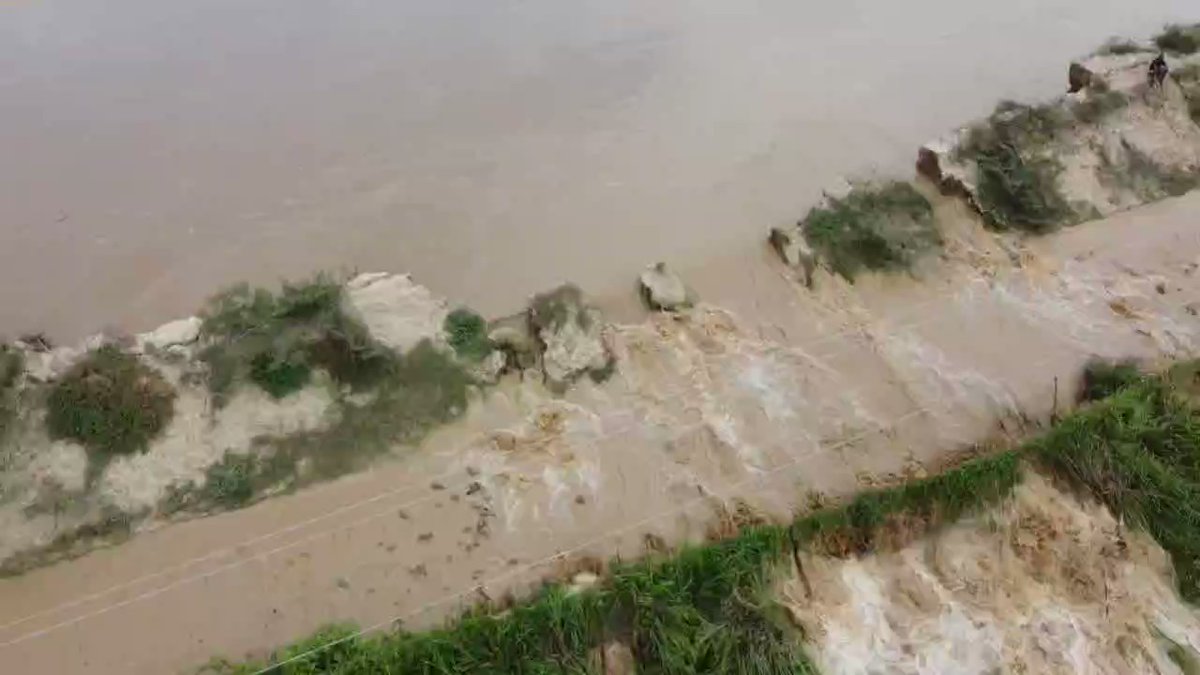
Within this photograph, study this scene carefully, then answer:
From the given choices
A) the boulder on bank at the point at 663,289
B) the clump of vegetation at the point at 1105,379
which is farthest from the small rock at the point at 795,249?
the clump of vegetation at the point at 1105,379

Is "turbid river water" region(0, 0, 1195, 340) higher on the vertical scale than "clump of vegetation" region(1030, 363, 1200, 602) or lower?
higher

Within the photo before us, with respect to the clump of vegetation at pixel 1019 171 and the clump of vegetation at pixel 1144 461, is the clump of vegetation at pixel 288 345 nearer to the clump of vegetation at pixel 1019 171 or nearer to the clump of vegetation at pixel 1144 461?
the clump of vegetation at pixel 1144 461

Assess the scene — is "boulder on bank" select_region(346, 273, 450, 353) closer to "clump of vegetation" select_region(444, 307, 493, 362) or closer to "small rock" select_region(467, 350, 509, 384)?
"clump of vegetation" select_region(444, 307, 493, 362)

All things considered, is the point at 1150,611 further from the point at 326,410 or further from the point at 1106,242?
the point at 326,410

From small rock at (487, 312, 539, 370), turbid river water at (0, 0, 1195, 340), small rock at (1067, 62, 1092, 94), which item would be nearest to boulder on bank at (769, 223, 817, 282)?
turbid river water at (0, 0, 1195, 340)

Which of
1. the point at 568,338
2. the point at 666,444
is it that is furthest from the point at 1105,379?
the point at 568,338

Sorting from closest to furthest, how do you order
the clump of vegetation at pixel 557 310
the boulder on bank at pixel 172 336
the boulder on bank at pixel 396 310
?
the boulder on bank at pixel 172 336 → the boulder on bank at pixel 396 310 → the clump of vegetation at pixel 557 310

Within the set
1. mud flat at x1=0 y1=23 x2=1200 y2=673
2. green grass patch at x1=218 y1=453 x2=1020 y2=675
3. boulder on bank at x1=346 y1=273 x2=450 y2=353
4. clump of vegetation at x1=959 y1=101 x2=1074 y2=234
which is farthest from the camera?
clump of vegetation at x1=959 y1=101 x2=1074 y2=234
